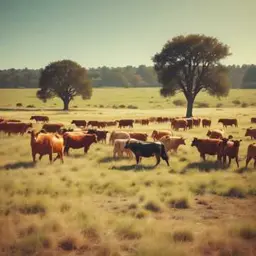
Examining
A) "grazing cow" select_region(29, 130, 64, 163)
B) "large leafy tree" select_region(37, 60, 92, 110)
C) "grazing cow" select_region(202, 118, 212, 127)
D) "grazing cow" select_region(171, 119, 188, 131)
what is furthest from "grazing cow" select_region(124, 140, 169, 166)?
"large leafy tree" select_region(37, 60, 92, 110)

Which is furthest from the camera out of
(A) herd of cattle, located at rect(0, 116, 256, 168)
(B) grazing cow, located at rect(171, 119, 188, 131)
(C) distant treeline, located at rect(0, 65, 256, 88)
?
(C) distant treeline, located at rect(0, 65, 256, 88)

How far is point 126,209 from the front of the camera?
8.95m

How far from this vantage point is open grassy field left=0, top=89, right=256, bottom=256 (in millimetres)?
6621

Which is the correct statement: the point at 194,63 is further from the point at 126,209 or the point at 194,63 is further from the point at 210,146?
the point at 126,209

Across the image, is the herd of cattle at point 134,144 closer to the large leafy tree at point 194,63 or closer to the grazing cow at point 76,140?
the grazing cow at point 76,140

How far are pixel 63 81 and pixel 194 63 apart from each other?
2723 cm

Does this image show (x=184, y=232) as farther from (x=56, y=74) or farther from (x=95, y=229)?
(x=56, y=74)

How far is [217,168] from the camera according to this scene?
14164 millimetres

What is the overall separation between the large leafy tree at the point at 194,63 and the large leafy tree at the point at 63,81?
21893 mm

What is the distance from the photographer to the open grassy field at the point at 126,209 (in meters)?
6.62

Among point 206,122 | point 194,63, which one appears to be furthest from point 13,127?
point 194,63

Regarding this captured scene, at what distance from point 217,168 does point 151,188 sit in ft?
14.6

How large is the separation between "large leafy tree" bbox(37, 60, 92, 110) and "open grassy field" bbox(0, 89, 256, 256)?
49.9 m

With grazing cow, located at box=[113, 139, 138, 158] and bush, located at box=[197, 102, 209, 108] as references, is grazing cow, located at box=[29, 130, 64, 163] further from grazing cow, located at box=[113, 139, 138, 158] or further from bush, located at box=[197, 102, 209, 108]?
bush, located at box=[197, 102, 209, 108]
